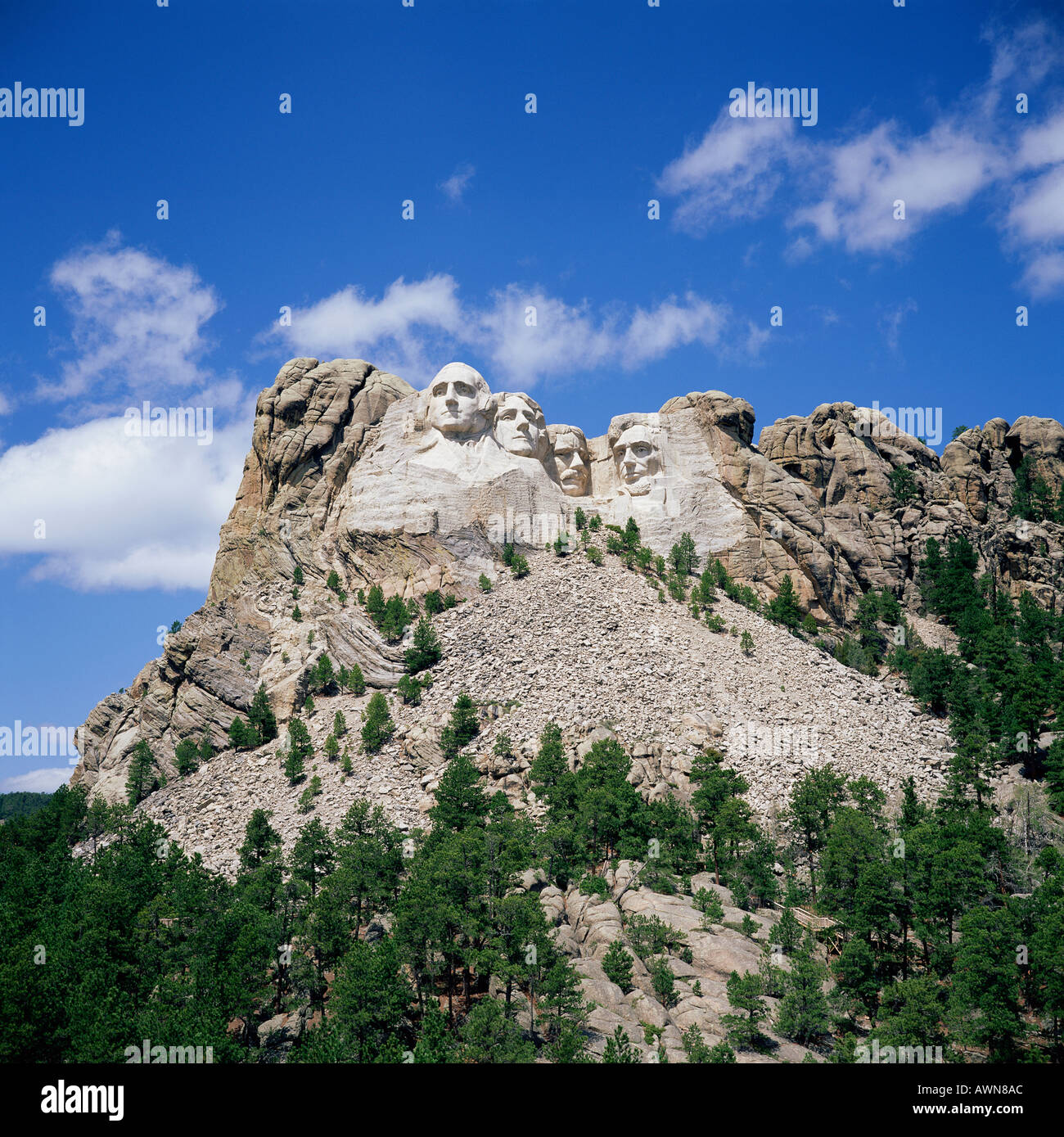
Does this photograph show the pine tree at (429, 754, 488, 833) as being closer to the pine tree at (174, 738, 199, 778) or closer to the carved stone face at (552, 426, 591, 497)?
the pine tree at (174, 738, 199, 778)

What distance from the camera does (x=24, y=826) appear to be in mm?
64562

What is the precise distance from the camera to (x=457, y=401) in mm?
82062

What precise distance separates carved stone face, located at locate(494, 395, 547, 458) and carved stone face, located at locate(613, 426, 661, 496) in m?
6.97

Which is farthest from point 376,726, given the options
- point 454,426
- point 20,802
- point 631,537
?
point 20,802

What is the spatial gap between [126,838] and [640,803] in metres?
27.6

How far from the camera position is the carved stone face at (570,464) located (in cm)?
8975

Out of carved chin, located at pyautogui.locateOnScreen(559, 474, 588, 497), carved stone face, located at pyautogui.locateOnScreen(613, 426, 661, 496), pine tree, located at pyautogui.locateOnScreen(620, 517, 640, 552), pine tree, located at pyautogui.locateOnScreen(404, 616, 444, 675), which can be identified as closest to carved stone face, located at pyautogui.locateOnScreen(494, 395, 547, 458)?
carved chin, located at pyautogui.locateOnScreen(559, 474, 588, 497)

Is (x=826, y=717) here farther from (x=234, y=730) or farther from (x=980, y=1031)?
(x=234, y=730)

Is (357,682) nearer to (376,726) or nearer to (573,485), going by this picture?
(376,726)

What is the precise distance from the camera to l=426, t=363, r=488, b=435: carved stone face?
8188 centimetres

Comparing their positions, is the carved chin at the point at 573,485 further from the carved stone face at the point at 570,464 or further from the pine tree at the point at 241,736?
the pine tree at the point at 241,736

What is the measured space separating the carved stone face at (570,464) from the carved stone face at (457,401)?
9029 mm

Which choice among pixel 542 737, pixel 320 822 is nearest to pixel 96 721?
pixel 320 822

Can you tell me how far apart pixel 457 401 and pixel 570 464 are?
502 inches
